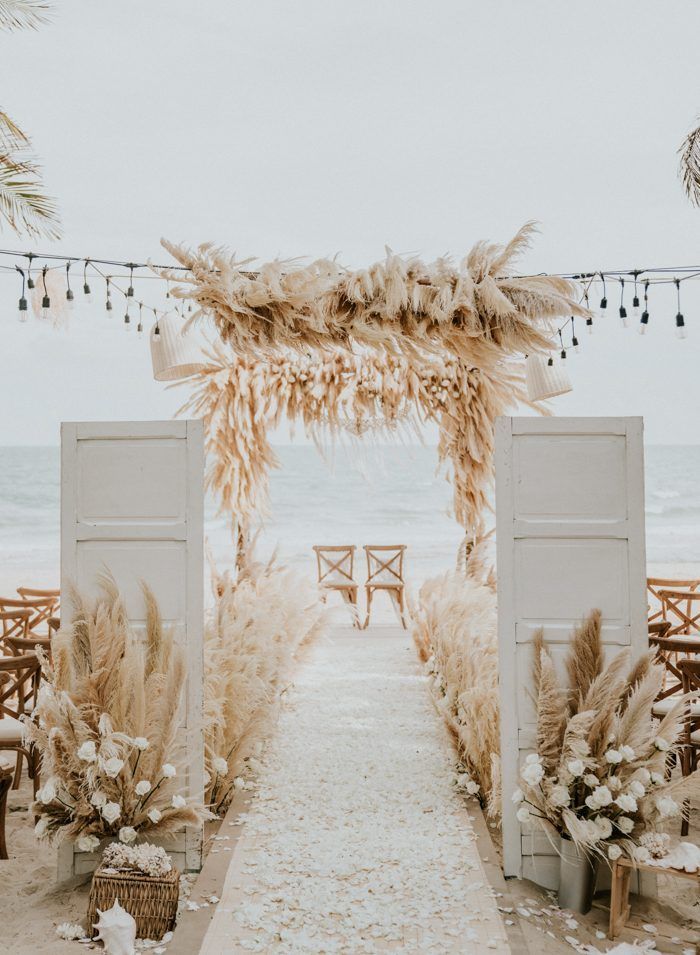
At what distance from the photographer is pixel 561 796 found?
269 cm

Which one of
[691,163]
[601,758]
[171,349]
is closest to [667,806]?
[601,758]

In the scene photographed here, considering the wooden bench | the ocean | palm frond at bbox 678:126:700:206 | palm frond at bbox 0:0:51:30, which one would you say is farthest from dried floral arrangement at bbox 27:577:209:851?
the ocean

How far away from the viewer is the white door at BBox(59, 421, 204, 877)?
3.10 m

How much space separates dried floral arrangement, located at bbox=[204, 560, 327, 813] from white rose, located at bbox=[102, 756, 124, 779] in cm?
59

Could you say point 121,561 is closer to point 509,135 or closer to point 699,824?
point 699,824

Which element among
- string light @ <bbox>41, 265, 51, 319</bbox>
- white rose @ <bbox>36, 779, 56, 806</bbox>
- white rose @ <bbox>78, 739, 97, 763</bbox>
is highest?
string light @ <bbox>41, 265, 51, 319</bbox>

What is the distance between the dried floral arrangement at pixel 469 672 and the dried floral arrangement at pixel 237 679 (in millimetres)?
1077

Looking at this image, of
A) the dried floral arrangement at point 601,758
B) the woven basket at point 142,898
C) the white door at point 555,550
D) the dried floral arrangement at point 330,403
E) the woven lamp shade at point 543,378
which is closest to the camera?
the woven basket at point 142,898

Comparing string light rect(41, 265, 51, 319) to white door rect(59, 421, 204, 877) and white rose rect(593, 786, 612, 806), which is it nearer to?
white door rect(59, 421, 204, 877)

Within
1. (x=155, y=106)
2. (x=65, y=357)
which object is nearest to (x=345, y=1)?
(x=155, y=106)

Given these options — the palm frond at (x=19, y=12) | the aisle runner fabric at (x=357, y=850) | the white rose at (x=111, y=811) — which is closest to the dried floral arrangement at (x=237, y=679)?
the aisle runner fabric at (x=357, y=850)

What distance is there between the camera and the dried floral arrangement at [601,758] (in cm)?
263

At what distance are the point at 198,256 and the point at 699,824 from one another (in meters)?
3.64

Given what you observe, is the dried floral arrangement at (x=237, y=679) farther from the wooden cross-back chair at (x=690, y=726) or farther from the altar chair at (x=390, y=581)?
the altar chair at (x=390, y=581)
